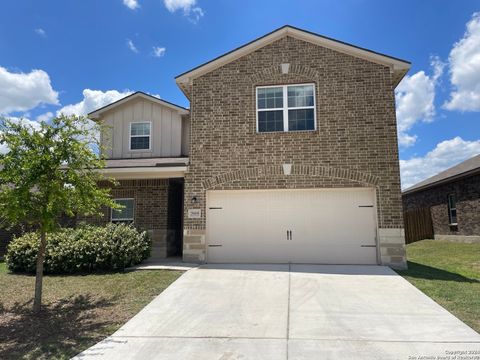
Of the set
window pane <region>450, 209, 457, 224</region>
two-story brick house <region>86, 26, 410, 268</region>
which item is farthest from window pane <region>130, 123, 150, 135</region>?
window pane <region>450, 209, 457, 224</region>

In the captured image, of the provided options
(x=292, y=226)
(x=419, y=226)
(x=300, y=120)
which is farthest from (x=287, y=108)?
(x=419, y=226)

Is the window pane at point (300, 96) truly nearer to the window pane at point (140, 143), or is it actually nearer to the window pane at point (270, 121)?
the window pane at point (270, 121)

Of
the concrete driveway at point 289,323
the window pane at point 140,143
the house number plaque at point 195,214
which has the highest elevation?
the window pane at point 140,143

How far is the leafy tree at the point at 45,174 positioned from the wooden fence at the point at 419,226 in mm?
20134

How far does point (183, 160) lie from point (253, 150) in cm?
288

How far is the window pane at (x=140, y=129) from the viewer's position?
51.0 feet

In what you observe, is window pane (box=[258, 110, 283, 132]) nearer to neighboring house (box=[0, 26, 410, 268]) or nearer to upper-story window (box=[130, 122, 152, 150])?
neighboring house (box=[0, 26, 410, 268])

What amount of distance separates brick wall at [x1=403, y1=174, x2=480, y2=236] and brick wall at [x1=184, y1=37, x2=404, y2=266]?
8.92 m

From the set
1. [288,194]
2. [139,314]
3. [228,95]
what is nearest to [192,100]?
[228,95]

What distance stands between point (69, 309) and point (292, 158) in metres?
7.40

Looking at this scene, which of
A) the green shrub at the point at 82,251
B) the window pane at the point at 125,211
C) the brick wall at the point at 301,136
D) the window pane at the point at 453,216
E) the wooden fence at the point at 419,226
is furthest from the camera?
the wooden fence at the point at 419,226

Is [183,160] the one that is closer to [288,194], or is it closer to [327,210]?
[288,194]

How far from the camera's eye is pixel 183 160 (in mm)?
13727

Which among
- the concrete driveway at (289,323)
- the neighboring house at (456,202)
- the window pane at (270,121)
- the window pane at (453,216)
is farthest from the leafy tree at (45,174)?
the window pane at (453,216)
